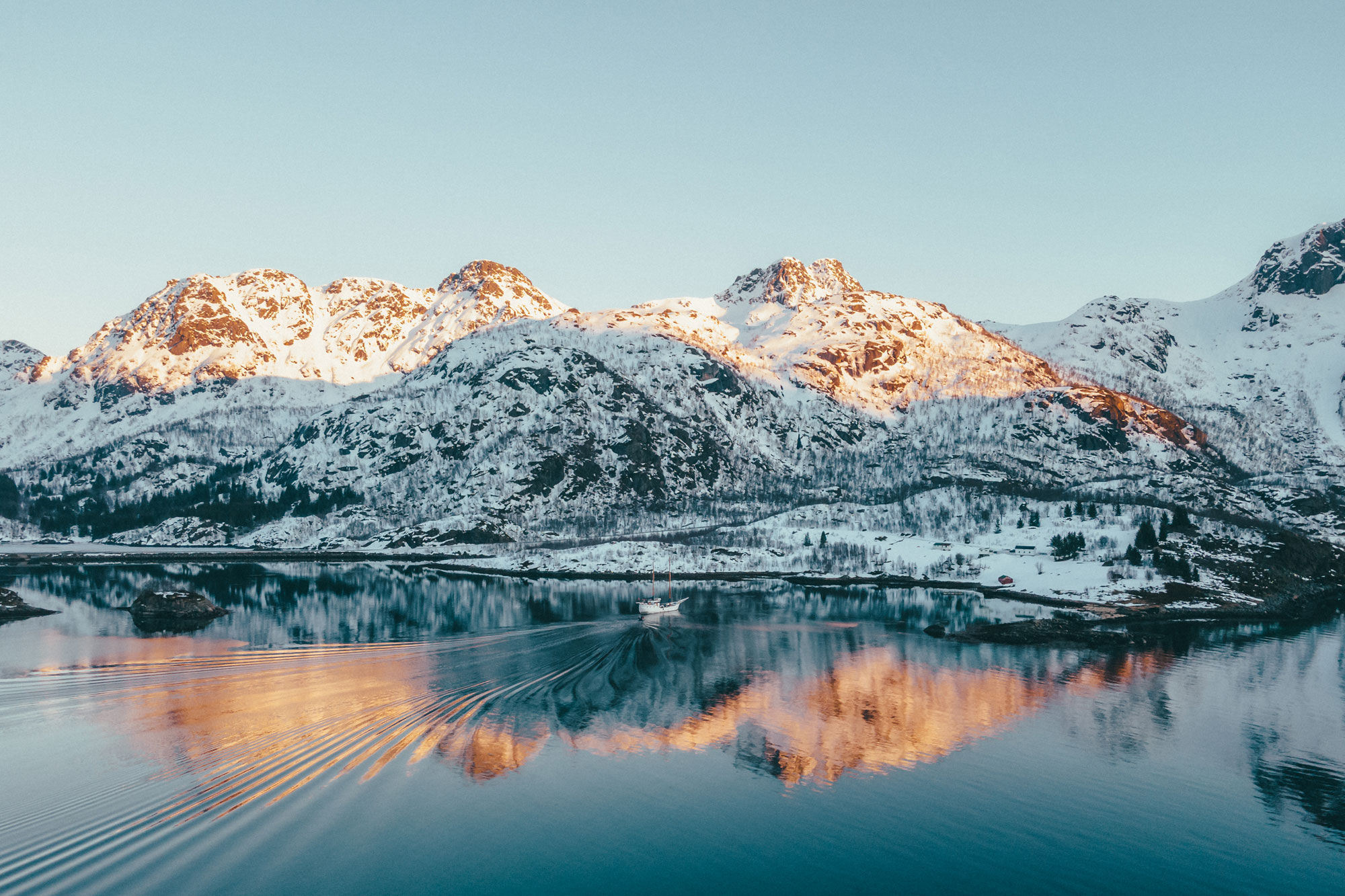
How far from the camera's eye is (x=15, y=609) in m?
115

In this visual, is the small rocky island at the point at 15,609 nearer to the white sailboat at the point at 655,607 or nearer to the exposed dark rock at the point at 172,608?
the exposed dark rock at the point at 172,608

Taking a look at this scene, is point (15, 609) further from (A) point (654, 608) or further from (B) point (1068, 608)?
(B) point (1068, 608)

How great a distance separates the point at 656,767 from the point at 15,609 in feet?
367

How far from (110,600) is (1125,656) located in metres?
149

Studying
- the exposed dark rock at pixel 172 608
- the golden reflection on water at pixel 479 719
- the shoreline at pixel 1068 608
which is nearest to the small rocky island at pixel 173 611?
the exposed dark rock at pixel 172 608

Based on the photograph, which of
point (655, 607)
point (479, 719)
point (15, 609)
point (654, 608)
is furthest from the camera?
point (655, 607)

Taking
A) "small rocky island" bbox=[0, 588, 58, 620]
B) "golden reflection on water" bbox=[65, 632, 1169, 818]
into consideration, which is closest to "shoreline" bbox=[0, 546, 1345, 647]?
"golden reflection on water" bbox=[65, 632, 1169, 818]

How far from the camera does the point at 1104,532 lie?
174125 millimetres

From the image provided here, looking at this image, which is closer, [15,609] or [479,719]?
[479,719]

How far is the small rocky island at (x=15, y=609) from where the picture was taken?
11256 centimetres

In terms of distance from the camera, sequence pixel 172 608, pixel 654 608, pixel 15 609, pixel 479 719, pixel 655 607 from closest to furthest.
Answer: pixel 479 719
pixel 172 608
pixel 15 609
pixel 654 608
pixel 655 607

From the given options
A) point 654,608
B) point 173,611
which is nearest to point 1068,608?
point 654,608

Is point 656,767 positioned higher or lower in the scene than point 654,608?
higher

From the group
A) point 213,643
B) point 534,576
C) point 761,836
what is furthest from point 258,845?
point 534,576
